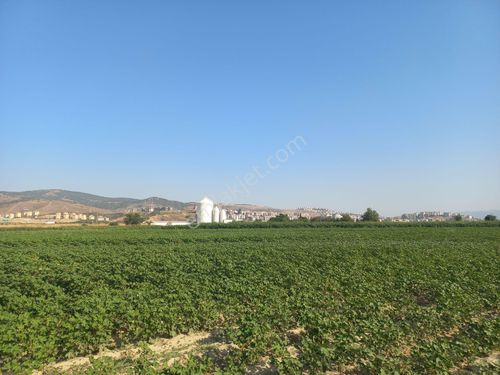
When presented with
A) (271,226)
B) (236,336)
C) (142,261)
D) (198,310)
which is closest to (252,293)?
(198,310)

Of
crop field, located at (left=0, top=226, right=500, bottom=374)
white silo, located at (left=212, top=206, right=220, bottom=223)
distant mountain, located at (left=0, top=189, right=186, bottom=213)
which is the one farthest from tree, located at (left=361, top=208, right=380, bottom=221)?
distant mountain, located at (left=0, top=189, right=186, bottom=213)

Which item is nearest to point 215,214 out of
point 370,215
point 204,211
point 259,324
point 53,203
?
point 204,211

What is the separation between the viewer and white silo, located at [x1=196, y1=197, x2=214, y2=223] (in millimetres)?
80062

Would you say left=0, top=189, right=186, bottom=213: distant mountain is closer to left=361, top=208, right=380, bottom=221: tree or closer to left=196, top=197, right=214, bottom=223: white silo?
left=196, top=197, right=214, bottom=223: white silo

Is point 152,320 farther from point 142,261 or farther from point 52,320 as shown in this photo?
point 142,261

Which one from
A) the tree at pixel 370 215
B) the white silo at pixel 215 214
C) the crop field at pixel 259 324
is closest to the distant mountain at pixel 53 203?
the white silo at pixel 215 214

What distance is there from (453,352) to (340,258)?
405 inches

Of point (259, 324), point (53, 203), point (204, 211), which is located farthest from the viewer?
point (53, 203)

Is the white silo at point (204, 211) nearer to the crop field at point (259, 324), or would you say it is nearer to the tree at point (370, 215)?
the tree at point (370, 215)

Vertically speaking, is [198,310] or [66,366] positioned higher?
[198,310]

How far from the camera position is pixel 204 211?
80500mm

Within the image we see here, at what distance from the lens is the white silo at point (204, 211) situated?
263 feet

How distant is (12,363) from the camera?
4.78 metres

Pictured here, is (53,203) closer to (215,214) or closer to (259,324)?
(215,214)
